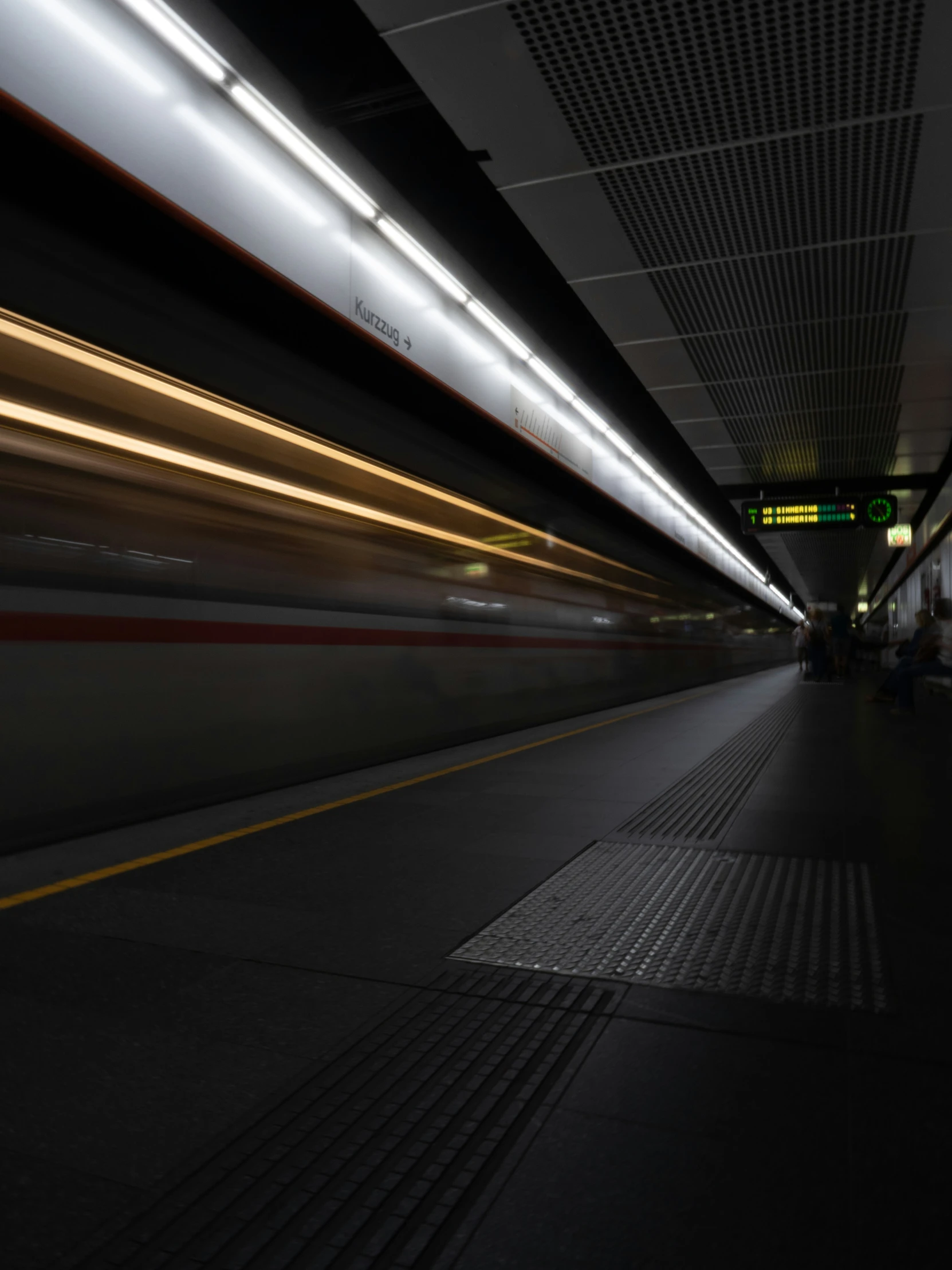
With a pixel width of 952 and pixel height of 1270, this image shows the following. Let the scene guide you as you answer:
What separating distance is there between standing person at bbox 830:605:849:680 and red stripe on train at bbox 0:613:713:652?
14368 mm

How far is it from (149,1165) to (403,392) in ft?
20.7

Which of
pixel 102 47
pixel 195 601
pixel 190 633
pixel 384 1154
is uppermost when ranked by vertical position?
pixel 102 47

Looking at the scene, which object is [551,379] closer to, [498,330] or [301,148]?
[498,330]

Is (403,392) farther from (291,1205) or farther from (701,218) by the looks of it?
(291,1205)

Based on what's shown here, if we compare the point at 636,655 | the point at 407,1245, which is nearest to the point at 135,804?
the point at 407,1245

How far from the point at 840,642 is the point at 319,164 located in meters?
18.2

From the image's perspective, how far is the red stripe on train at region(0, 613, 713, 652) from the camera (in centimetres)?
374

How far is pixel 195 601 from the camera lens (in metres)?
4.61

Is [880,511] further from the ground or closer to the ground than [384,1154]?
further from the ground

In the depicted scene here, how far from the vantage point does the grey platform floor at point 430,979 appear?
1.43 metres

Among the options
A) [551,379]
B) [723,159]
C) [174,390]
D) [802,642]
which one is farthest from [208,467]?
[802,642]

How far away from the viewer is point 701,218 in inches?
246

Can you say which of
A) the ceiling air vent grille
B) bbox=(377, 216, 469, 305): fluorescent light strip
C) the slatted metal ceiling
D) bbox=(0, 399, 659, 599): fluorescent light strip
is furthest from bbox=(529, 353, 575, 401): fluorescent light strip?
the ceiling air vent grille

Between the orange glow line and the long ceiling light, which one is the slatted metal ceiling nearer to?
the long ceiling light
